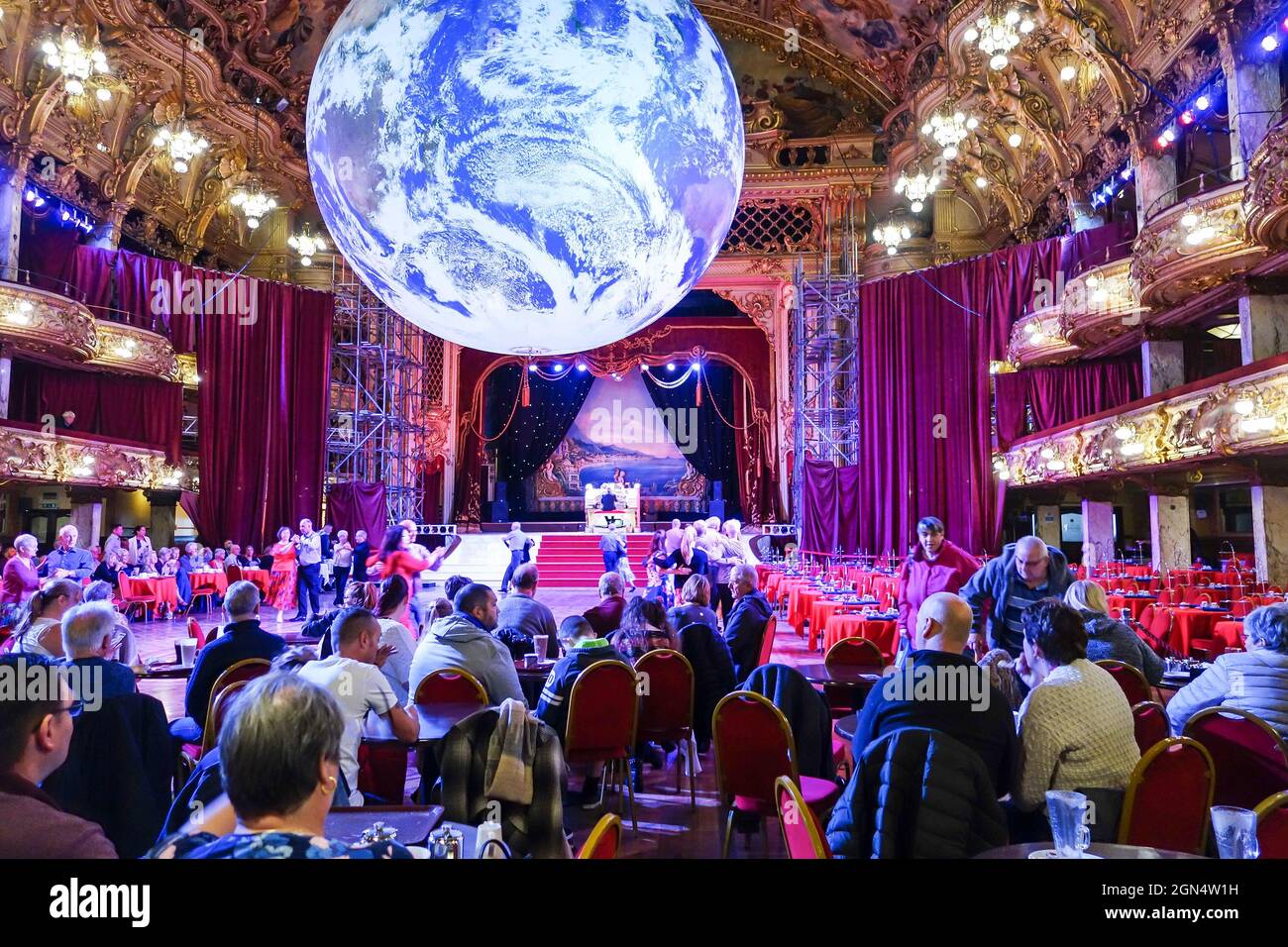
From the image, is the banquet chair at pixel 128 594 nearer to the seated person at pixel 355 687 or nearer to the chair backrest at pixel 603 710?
the chair backrest at pixel 603 710

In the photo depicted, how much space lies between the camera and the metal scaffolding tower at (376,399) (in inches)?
714

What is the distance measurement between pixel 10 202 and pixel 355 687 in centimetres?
1529

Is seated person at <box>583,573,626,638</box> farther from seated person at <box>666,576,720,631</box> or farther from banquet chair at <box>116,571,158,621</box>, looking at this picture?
banquet chair at <box>116,571,158,621</box>

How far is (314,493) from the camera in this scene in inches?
691

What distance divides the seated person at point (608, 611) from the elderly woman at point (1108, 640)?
3182 millimetres

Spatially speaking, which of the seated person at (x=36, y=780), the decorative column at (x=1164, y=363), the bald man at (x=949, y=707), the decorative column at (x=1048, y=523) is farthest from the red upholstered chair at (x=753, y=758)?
the decorative column at (x=1048, y=523)

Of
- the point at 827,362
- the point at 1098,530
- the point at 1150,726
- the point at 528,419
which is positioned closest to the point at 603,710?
the point at 1150,726

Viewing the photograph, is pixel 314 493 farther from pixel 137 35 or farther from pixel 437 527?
pixel 137 35

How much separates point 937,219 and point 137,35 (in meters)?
16.4

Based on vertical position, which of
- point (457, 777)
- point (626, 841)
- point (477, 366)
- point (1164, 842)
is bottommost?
point (626, 841)

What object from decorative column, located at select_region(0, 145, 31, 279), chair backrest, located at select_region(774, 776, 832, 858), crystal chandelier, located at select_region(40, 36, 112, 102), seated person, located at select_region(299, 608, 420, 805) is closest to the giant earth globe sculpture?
seated person, located at select_region(299, 608, 420, 805)

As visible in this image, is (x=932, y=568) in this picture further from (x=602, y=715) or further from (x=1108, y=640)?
(x=602, y=715)

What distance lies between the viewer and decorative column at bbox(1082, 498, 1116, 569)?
15.3m
